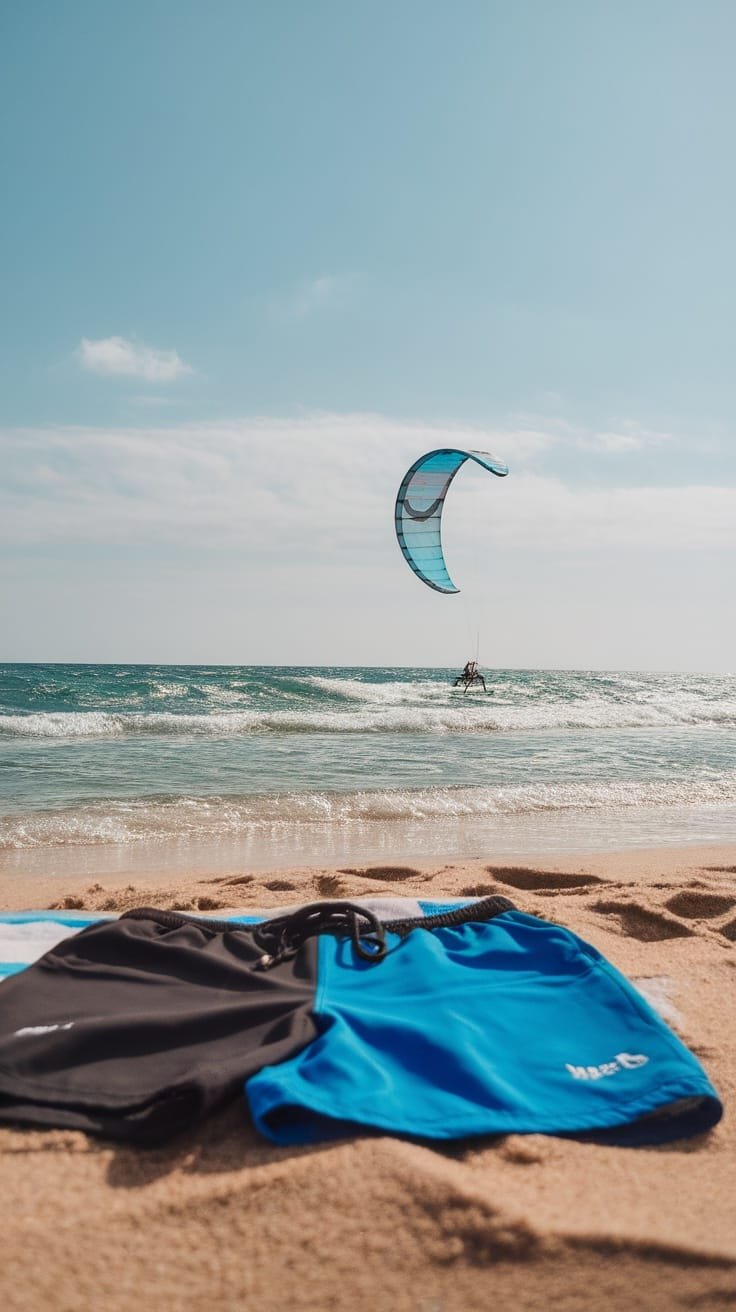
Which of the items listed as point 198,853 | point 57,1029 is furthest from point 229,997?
point 198,853

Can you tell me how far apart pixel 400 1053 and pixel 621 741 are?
11.4 meters

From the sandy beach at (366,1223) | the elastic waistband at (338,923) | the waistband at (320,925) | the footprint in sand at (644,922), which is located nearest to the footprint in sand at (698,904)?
the footprint in sand at (644,922)

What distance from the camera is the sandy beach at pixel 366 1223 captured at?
1192mm

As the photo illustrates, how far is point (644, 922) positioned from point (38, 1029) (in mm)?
2439

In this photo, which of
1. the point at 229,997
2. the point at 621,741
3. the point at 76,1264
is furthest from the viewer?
the point at 621,741

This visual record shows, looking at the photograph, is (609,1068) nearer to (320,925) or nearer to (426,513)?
(320,925)

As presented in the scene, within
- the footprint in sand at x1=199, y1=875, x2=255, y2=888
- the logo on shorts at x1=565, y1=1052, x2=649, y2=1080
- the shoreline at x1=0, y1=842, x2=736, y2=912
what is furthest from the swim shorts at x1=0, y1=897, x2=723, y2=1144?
the footprint in sand at x1=199, y1=875, x2=255, y2=888

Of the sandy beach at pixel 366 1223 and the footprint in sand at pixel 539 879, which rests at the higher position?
the sandy beach at pixel 366 1223

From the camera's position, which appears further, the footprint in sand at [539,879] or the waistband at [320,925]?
the footprint in sand at [539,879]

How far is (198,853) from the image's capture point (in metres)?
5.16

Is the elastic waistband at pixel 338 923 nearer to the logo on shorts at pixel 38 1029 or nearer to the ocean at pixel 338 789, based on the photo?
the logo on shorts at pixel 38 1029

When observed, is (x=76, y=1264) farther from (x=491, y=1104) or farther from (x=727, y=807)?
(x=727, y=807)

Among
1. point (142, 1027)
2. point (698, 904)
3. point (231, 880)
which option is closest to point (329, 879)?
point (231, 880)

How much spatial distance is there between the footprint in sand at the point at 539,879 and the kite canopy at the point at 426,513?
6605mm
